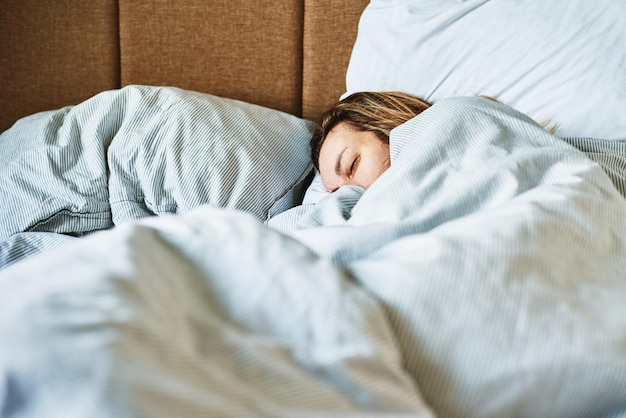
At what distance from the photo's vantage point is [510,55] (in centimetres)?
136

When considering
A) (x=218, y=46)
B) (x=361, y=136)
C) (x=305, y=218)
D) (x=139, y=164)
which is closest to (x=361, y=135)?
(x=361, y=136)

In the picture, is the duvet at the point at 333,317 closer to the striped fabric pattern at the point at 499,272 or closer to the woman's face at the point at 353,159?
the striped fabric pattern at the point at 499,272

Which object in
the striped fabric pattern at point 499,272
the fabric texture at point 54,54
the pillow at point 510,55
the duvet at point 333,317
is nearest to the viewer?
the duvet at point 333,317

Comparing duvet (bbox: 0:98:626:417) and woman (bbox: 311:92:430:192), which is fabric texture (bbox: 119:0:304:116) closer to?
woman (bbox: 311:92:430:192)

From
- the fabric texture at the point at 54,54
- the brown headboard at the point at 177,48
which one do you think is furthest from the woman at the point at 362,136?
the fabric texture at the point at 54,54

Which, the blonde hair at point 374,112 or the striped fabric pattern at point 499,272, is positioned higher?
the striped fabric pattern at point 499,272

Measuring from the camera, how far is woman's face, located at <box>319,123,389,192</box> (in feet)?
4.27

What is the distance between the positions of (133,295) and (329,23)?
1256 mm

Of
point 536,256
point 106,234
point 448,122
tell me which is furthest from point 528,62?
point 106,234

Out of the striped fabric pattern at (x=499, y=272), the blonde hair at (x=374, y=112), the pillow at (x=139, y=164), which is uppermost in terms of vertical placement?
the striped fabric pattern at (x=499, y=272)

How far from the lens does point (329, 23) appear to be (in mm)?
1692

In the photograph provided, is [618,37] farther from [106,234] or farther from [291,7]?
[106,234]

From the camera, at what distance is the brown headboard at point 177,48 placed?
1.70m

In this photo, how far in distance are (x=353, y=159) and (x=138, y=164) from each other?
43cm
